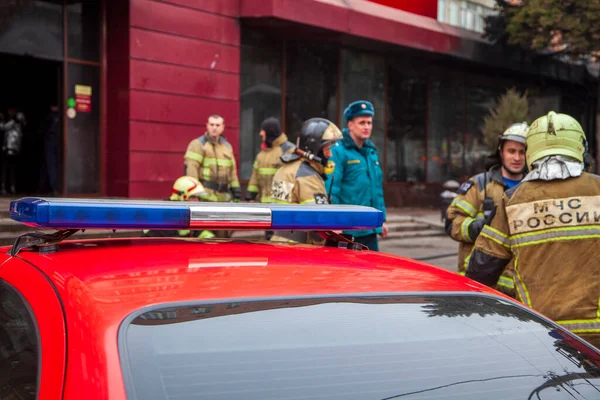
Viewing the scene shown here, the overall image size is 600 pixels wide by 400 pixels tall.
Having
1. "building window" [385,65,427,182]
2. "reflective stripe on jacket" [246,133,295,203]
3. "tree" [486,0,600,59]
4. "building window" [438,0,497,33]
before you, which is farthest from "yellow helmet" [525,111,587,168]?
"tree" [486,0,600,59]

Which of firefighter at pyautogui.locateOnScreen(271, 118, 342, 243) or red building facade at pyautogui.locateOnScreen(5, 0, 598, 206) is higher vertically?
red building facade at pyautogui.locateOnScreen(5, 0, 598, 206)

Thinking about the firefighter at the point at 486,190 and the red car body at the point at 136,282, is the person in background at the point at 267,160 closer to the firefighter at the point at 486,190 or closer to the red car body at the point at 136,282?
the firefighter at the point at 486,190

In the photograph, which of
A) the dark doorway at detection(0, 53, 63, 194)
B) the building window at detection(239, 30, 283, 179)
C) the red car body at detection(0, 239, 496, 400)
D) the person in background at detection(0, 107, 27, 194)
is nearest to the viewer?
the red car body at detection(0, 239, 496, 400)

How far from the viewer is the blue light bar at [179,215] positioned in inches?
76.5

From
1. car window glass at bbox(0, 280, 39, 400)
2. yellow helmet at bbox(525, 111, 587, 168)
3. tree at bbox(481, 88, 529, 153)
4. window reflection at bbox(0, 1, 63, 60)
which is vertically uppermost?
window reflection at bbox(0, 1, 63, 60)

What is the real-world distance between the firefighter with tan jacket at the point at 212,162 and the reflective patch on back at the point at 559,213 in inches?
221

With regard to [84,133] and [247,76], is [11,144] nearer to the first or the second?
[84,133]

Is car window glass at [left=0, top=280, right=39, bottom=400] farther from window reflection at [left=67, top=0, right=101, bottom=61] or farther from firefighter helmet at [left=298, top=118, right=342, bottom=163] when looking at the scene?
window reflection at [left=67, top=0, right=101, bottom=61]

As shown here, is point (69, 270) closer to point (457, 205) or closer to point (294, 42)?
point (457, 205)

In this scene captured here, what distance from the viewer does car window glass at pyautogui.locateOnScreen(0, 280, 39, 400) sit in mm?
1685

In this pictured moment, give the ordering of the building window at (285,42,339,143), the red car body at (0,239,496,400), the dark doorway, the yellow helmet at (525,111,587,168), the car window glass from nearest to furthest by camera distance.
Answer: the red car body at (0,239,496,400) < the car window glass < the yellow helmet at (525,111,587,168) < the dark doorway < the building window at (285,42,339,143)

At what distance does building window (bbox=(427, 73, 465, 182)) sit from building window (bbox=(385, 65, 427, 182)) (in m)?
0.37

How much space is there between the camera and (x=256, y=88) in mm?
15281

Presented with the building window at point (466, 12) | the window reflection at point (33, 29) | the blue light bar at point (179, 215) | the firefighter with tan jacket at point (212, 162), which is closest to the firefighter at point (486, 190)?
the blue light bar at point (179, 215)
